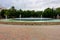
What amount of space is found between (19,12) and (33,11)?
4106 mm

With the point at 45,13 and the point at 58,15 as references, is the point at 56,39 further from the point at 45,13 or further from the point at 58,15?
the point at 58,15

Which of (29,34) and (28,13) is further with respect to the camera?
(28,13)

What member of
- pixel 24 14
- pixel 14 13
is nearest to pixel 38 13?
pixel 24 14

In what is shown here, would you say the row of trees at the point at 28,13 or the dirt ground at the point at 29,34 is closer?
the dirt ground at the point at 29,34

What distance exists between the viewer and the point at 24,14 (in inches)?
1388

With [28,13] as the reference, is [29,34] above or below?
below

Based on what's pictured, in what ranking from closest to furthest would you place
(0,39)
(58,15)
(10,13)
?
(0,39) → (10,13) → (58,15)

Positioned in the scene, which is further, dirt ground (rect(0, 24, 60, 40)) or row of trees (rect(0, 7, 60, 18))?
row of trees (rect(0, 7, 60, 18))

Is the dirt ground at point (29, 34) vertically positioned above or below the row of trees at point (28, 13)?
below

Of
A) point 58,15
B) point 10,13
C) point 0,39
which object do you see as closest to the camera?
point 0,39

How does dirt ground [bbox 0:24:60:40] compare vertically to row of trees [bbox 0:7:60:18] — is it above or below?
below

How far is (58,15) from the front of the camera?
1415 inches

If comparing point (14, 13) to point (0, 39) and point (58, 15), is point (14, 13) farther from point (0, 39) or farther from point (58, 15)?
point (0, 39)

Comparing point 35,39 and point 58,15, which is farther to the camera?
point 58,15
